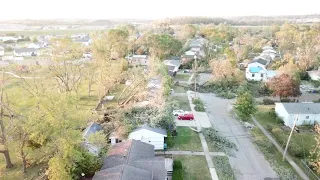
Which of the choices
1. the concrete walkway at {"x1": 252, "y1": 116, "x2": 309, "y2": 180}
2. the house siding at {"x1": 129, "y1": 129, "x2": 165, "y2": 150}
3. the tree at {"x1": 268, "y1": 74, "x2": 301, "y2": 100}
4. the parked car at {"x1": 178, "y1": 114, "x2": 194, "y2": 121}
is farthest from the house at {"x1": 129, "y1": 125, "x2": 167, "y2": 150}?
the tree at {"x1": 268, "y1": 74, "x2": 301, "y2": 100}

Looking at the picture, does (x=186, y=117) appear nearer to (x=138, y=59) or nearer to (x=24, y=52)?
(x=138, y=59)

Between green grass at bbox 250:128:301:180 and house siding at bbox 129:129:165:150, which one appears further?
house siding at bbox 129:129:165:150

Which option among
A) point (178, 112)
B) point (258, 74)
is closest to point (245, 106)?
point (178, 112)

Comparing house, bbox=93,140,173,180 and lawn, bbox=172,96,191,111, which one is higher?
house, bbox=93,140,173,180

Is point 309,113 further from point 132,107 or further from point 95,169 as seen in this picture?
point 95,169

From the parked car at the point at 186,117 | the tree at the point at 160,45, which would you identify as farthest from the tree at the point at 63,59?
the tree at the point at 160,45

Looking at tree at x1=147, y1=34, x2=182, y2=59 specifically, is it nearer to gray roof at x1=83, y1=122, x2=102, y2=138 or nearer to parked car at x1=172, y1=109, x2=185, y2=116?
parked car at x1=172, y1=109, x2=185, y2=116

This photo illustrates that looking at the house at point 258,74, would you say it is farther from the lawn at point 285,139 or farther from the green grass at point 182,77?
the lawn at point 285,139
